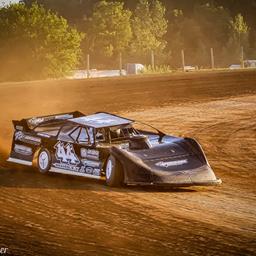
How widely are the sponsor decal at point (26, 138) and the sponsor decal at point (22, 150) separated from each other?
0.14 meters

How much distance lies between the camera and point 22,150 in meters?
13.0

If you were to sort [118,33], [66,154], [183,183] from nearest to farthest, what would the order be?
[183,183]
[66,154]
[118,33]

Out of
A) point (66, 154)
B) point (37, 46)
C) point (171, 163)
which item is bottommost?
point (171, 163)

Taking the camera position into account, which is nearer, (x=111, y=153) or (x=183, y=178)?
(x=183, y=178)

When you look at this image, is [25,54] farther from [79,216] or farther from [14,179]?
[79,216]

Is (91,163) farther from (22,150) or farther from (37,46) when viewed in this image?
(37,46)

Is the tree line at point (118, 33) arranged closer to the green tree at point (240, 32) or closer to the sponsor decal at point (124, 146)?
the green tree at point (240, 32)

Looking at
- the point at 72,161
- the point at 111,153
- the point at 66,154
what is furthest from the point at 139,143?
the point at 66,154

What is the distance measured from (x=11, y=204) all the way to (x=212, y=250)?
3.61 meters

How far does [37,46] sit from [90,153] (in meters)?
33.3

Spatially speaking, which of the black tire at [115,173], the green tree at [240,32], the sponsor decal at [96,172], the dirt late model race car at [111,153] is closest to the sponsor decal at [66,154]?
the dirt late model race car at [111,153]

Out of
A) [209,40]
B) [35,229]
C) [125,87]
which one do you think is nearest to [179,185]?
[35,229]

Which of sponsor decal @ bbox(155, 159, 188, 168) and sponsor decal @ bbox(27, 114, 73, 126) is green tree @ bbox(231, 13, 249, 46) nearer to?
sponsor decal @ bbox(27, 114, 73, 126)

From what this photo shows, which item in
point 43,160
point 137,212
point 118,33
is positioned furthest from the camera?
point 118,33
